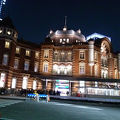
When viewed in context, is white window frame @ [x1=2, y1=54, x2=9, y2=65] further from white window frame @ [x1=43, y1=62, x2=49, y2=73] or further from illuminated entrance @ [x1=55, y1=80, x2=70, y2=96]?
illuminated entrance @ [x1=55, y1=80, x2=70, y2=96]

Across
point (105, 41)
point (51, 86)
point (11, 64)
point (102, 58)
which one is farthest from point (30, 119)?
point (105, 41)

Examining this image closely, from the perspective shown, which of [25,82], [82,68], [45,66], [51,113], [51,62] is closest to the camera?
[51,113]

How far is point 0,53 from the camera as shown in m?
37.8

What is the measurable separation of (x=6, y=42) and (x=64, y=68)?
14283mm

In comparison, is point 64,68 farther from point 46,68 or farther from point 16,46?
point 16,46

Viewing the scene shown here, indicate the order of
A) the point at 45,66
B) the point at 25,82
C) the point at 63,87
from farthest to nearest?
1. the point at 45,66
2. the point at 63,87
3. the point at 25,82

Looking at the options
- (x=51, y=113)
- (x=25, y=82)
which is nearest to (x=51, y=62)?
(x=25, y=82)

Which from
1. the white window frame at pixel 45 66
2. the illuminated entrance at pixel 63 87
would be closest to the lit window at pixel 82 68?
the illuminated entrance at pixel 63 87

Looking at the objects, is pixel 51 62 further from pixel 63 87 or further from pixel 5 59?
pixel 5 59

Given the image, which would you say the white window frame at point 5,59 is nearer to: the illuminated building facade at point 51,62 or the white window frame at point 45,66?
the illuminated building facade at point 51,62

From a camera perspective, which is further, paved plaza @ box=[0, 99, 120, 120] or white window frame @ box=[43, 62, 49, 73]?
white window frame @ box=[43, 62, 49, 73]

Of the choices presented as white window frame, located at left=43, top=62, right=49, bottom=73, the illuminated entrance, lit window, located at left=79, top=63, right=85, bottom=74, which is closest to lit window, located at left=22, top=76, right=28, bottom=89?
white window frame, located at left=43, top=62, right=49, bottom=73

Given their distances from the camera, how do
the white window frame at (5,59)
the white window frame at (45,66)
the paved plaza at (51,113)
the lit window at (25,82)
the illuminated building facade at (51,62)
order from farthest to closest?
the white window frame at (45,66), the lit window at (25,82), the illuminated building facade at (51,62), the white window frame at (5,59), the paved plaza at (51,113)

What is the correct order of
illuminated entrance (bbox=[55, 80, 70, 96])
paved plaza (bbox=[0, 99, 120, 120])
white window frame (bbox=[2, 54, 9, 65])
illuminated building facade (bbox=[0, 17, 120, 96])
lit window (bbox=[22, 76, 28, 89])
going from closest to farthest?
1. paved plaza (bbox=[0, 99, 120, 120])
2. white window frame (bbox=[2, 54, 9, 65])
3. illuminated building facade (bbox=[0, 17, 120, 96])
4. lit window (bbox=[22, 76, 28, 89])
5. illuminated entrance (bbox=[55, 80, 70, 96])
